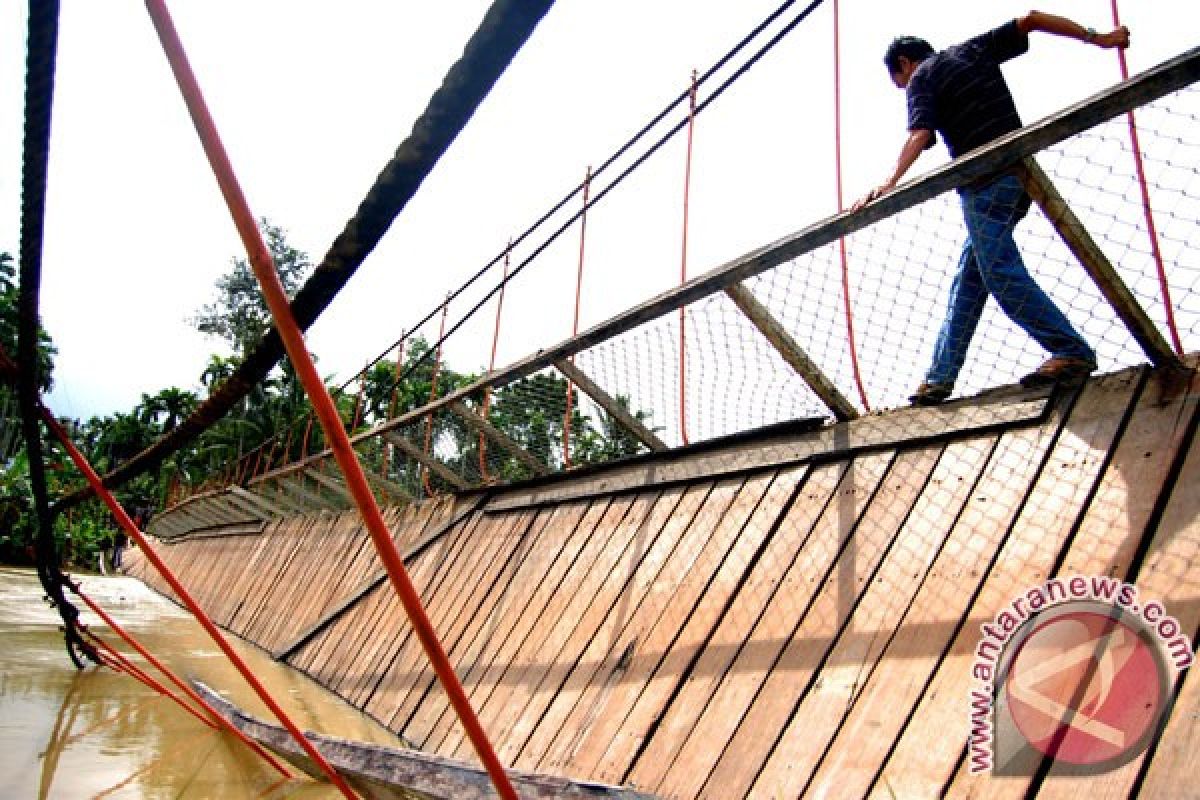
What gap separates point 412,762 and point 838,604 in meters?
1.33

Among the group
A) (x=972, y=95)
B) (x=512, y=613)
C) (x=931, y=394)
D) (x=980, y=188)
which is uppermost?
(x=972, y=95)

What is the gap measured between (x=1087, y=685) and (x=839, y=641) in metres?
0.69

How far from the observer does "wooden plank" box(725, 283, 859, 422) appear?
2.83 metres

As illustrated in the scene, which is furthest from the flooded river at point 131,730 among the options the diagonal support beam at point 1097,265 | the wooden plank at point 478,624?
the diagonal support beam at point 1097,265

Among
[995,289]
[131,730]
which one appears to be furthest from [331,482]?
[995,289]

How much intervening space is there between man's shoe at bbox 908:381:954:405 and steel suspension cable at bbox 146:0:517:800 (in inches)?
82.2

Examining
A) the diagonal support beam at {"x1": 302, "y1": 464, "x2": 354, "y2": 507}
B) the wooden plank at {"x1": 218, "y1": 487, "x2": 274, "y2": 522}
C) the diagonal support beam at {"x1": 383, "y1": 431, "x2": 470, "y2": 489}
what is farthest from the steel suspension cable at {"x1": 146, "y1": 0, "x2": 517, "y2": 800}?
the wooden plank at {"x1": 218, "y1": 487, "x2": 274, "y2": 522}

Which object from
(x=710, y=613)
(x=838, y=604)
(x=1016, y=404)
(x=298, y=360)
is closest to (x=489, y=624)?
(x=710, y=613)

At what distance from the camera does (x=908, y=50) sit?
2.90m

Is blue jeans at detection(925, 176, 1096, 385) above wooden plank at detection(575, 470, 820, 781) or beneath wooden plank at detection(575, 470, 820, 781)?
above

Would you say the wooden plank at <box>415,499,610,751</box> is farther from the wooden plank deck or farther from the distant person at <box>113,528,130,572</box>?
the distant person at <box>113,528,130,572</box>

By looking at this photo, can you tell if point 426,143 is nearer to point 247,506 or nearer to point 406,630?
point 406,630

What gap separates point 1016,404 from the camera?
234 centimetres

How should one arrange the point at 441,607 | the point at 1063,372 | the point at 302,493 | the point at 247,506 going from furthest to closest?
the point at 247,506
the point at 302,493
the point at 441,607
the point at 1063,372
